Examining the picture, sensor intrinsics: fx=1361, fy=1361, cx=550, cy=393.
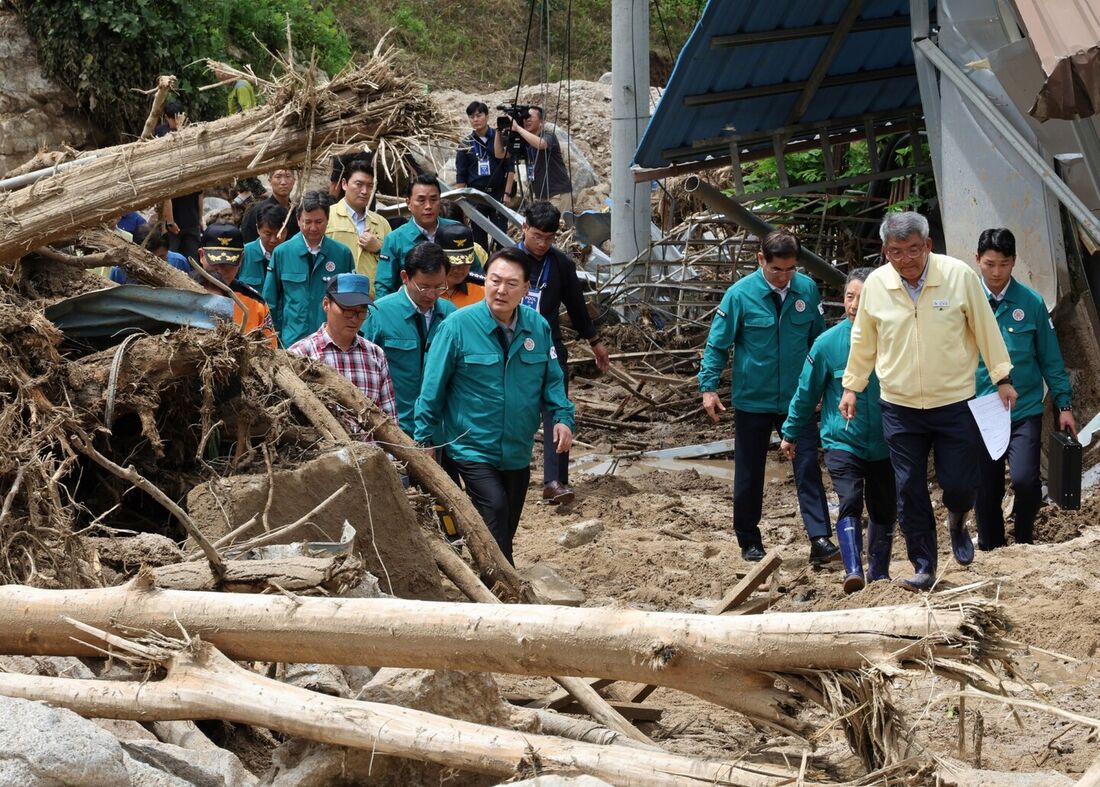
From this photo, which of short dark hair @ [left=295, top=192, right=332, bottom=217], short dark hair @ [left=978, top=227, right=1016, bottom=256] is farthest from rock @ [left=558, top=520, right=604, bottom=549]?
short dark hair @ [left=978, top=227, right=1016, bottom=256]

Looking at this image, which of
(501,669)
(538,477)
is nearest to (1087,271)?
(538,477)

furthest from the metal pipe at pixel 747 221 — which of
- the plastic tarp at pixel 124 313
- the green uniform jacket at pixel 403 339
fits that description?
the plastic tarp at pixel 124 313

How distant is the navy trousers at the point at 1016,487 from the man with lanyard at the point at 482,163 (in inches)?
305

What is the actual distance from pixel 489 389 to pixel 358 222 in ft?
10.6

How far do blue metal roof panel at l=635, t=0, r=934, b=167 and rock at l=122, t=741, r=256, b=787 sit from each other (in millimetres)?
7151

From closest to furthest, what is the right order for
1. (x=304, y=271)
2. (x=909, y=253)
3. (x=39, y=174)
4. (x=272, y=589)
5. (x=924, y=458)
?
(x=272, y=589)
(x=909, y=253)
(x=924, y=458)
(x=39, y=174)
(x=304, y=271)

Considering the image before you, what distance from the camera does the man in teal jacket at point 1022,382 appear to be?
760 centimetres

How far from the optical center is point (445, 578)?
6.88 metres

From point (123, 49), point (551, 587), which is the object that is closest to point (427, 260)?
point (551, 587)

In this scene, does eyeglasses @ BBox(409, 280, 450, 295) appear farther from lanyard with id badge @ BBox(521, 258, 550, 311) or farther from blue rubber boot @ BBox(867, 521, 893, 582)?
blue rubber boot @ BBox(867, 521, 893, 582)

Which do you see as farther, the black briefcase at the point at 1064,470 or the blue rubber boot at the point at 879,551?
the black briefcase at the point at 1064,470

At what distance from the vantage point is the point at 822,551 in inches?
310

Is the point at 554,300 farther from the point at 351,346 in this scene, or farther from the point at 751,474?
the point at 351,346

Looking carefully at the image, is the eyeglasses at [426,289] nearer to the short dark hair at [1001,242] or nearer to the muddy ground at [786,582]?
the muddy ground at [786,582]
